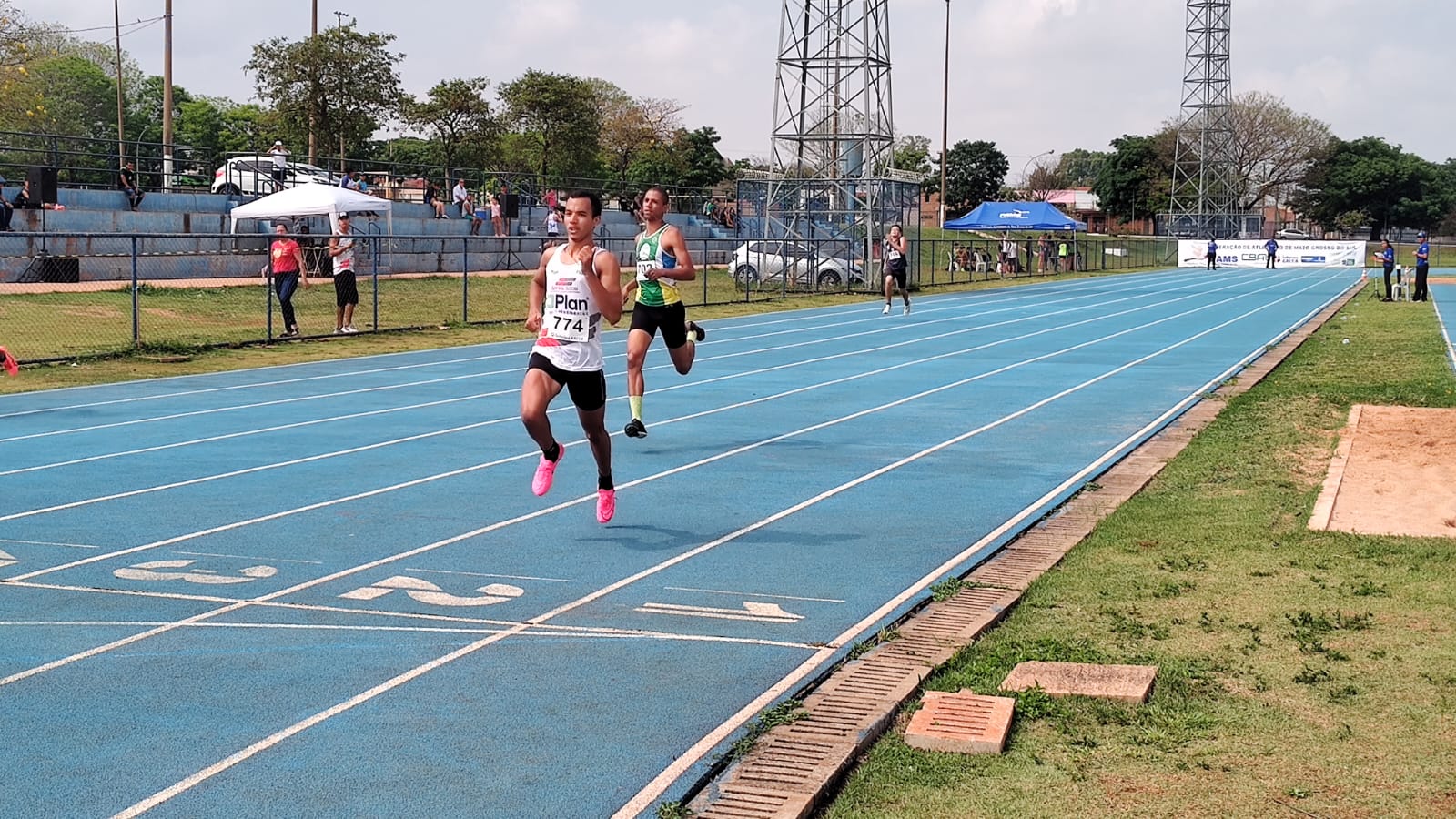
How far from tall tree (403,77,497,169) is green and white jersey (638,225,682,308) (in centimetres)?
4077

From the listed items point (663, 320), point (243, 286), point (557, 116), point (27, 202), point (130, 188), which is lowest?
point (663, 320)

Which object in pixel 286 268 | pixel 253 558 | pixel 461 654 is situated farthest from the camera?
pixel 286 268

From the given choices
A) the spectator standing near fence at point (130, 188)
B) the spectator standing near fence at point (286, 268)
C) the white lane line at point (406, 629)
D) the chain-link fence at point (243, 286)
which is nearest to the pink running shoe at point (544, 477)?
the white lane line at point (406, 629)

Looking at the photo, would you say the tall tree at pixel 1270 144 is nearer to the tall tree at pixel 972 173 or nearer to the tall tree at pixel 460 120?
the tall tree at pixel 972 173

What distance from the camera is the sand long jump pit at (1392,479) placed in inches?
342

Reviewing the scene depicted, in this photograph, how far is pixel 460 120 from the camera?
178ft

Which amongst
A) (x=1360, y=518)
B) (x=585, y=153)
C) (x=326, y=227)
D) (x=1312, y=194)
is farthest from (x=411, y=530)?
(x=1312, y=194)

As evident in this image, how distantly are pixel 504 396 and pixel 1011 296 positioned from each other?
26696 mm

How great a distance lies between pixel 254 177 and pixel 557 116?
19.8 m

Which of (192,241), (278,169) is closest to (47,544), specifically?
(192,241)

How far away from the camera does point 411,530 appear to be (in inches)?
344

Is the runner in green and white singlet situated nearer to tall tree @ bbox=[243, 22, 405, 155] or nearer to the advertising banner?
tall tree @ bbox=[243, 22, 405, 155]

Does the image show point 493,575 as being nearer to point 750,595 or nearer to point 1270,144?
point 750,595

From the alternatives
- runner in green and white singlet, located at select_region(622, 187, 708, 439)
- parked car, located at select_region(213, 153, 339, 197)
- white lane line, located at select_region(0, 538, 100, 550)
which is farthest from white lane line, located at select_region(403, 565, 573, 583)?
parked car, located at select_region(213, 153, 339, 197)
